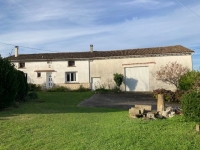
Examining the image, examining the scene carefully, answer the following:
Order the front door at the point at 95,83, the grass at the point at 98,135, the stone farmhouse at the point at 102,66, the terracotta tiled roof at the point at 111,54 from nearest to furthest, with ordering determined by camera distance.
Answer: the grass at the point at 98,135 < the terracotta tiled roof at the point at 111,54 < the stone farmhouse at the point at 102,66 < the front door at the point at 95,83

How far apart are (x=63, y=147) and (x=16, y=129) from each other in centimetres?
245

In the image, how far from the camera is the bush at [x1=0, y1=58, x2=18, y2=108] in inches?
489

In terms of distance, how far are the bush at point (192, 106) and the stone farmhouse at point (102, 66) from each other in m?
23.3

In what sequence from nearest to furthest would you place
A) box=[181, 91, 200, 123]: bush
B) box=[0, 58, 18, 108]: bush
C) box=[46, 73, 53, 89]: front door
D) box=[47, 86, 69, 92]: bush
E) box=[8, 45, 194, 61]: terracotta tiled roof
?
box=[181, 91, 200, 123]: bush → box=[0, 58, 18, 108]: bush → box=[8, 45, 194, 61]: terracotta tiled roof → box=[47, 86, 69, 92]: bush → box=[46, 73, 53, 89]: front door

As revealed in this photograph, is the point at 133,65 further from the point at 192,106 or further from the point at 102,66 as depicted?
the point at 192,106

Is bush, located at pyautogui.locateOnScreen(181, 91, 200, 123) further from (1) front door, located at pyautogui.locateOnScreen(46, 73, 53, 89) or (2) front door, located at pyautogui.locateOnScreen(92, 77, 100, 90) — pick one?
(1) front door, located at pyautogui.locateOnScreen(46, 73, 53, 89)

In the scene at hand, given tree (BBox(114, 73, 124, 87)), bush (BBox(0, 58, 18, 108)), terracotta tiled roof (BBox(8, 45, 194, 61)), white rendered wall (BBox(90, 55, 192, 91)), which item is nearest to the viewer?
bush (BBox(0, 58, 18, 108))

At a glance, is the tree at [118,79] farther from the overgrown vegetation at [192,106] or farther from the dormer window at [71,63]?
the overgrown vegetation at [192,106]

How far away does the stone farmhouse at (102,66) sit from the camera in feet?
101

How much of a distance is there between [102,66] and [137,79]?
16.0 ft

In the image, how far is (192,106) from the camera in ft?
23.2

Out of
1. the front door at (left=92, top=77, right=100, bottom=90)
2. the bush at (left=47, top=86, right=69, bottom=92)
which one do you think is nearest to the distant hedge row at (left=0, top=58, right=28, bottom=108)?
the bush at (left=47, top=86, right=69, bottom=92)

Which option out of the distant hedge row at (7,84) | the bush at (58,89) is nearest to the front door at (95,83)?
the bush at (58,89)

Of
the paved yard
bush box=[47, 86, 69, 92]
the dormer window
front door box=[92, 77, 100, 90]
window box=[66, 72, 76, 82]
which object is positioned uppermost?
the dormer window
